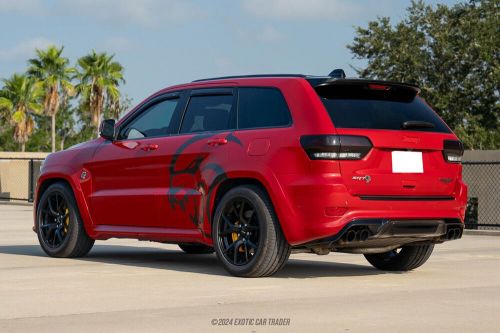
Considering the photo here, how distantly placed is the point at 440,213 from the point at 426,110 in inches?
41.8

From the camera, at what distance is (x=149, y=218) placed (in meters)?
11.1

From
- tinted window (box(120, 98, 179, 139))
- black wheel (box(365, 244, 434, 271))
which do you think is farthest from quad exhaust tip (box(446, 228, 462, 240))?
tinted window (box(120, 98, 179, 139))

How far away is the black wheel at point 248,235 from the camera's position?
9734mm

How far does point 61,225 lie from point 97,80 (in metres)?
58.3

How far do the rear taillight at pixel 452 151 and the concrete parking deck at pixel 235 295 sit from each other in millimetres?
1117

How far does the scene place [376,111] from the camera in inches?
393

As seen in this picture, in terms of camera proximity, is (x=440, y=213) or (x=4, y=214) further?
(x=4, y=214)

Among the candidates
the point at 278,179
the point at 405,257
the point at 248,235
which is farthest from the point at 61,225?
the point at 405,257

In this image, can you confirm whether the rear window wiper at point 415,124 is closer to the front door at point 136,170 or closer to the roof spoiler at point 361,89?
the roof spoiler at point 361,89

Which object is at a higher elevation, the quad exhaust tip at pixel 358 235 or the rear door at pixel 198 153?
the rear door at pixel 198 153

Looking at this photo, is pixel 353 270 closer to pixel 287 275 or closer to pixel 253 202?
pixel 287 275

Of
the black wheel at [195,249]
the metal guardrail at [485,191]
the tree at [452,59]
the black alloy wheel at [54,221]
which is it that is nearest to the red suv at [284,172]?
the black alloy wheel at [54,221]

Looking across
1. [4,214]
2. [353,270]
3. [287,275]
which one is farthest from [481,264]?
[4,214]

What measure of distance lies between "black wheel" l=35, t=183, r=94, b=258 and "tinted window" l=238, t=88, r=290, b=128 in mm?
2613
